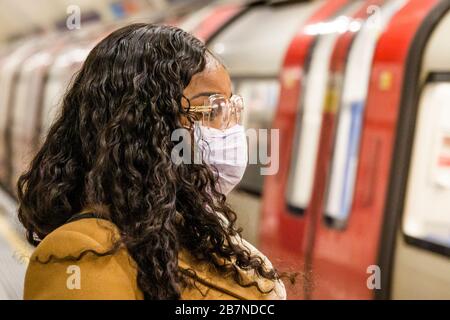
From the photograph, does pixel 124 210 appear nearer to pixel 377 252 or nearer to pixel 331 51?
pixel 377 252

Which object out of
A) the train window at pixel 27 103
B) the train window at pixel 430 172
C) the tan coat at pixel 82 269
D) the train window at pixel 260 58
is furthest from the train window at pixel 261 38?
the train window at pixel 27 103

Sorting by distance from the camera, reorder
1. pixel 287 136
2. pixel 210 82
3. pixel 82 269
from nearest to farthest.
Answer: pixel 82 269, pixel 210 82, pixel 287 136

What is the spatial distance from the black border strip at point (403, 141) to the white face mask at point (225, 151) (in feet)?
4.94

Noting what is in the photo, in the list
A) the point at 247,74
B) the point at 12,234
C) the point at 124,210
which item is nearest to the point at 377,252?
the point at 247,74

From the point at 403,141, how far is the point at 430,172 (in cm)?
17

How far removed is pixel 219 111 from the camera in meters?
1.29

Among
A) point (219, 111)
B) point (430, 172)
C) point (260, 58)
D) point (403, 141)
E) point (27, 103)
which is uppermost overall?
point (260, 58)

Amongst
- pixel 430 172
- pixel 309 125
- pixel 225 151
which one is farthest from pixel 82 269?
pixel 309 125

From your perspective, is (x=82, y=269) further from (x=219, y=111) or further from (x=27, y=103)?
(x=27, y=103)

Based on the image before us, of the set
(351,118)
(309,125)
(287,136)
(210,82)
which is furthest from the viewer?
(287,136)

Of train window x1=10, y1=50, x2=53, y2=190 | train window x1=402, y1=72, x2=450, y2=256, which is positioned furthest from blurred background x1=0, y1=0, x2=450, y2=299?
train window x1=10, y1=50, x2=53, y2=190

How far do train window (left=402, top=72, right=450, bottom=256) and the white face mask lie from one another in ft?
4.75
